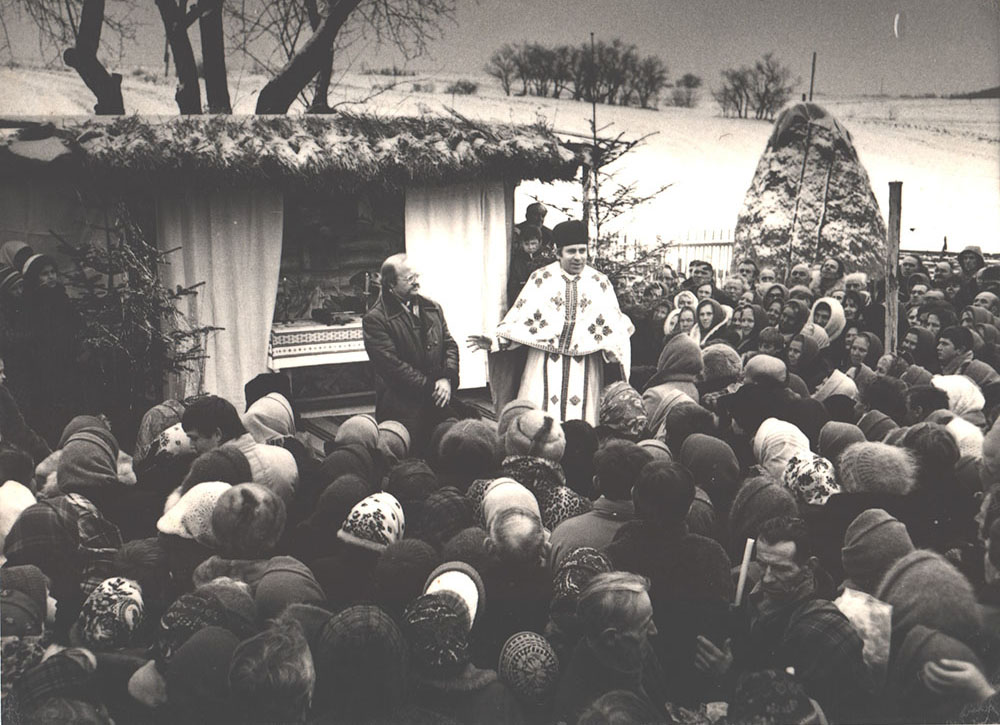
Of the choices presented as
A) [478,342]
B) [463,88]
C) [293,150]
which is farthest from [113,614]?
[463,88]

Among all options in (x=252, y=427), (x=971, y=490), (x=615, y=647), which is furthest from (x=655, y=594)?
(x=252, y=427)

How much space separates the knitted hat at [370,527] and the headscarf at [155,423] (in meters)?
1.29

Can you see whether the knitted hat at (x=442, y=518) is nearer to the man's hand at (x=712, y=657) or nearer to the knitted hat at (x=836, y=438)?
the man's hand at (x=712, y=657)

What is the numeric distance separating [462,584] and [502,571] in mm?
234

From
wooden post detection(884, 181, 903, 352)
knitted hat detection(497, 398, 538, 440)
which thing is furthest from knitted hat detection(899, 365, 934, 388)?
knitted hat detection(497, 398, 538, 440)

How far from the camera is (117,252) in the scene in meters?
4.84

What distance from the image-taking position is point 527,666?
156 inches

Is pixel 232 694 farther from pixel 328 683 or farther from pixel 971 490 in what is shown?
pixel 971 490

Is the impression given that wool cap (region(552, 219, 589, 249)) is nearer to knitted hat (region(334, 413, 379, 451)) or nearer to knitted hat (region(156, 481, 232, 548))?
Result: knitted hat (region(334, 413, 379, 451))

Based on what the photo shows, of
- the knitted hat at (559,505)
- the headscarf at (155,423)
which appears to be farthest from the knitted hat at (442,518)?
the headscarf at (155,423)

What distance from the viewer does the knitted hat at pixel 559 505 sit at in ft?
14.8

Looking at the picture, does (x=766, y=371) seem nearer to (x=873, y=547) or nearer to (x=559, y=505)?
(x=873, y=547)

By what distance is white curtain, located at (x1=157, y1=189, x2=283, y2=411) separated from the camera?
491 centimetres

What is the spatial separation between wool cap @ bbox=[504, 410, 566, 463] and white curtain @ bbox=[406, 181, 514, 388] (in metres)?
0.66
